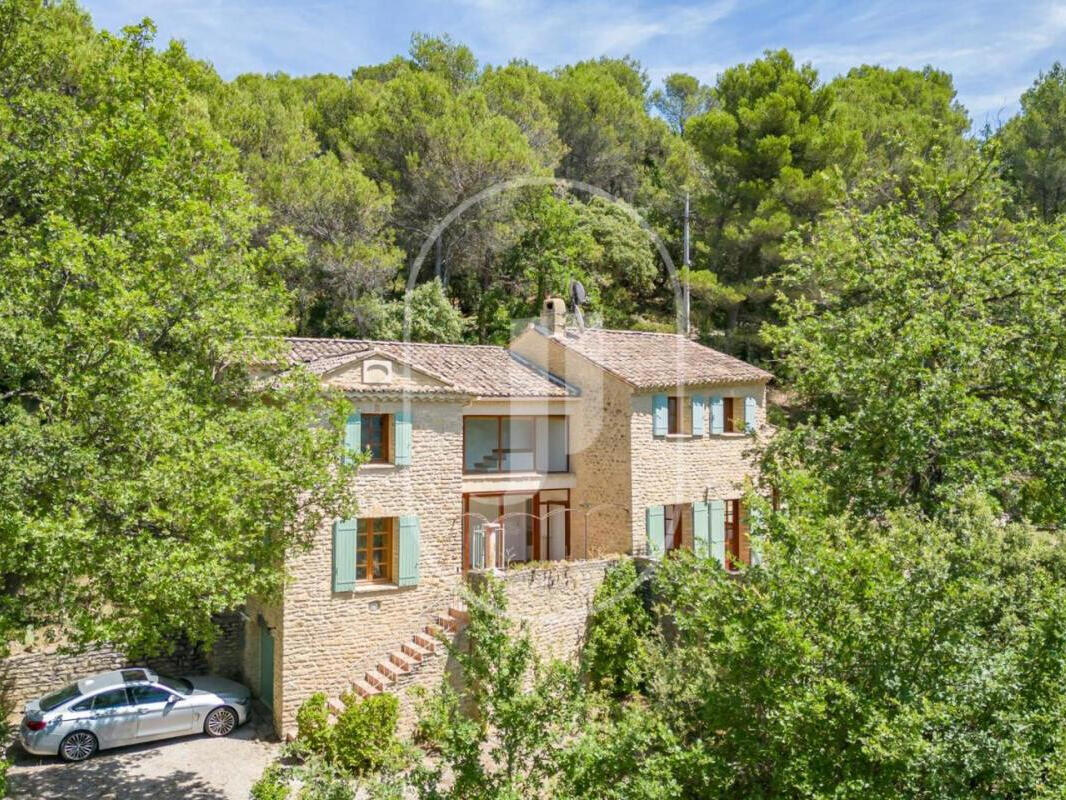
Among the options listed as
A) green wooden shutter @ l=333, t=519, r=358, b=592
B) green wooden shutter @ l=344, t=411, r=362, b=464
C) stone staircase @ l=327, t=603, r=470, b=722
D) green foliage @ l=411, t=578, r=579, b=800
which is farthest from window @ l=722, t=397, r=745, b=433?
green foliage @ l=411, t=578, r=579, b=800

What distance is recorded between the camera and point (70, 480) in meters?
12.3

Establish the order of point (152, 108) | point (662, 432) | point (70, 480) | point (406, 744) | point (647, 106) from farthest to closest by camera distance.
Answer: point (647, 106), point (662, 432), point (152, 108), point (70, 480), point (406, 744)

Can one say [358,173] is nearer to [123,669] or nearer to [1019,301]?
[123,669]

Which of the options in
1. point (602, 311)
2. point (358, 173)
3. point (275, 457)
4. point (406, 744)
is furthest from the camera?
point (602, 311)

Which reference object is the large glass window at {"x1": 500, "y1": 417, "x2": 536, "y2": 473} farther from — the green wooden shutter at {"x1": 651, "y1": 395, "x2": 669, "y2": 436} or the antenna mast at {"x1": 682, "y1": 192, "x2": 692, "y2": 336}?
the antenna mast at {"x1": 682, "y1": 192, "x2": 692, "y2": 336}

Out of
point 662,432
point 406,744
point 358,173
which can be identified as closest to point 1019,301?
point 662,432

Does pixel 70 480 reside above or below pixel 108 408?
below

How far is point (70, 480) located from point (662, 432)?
51.4ft

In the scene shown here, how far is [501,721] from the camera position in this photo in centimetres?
995

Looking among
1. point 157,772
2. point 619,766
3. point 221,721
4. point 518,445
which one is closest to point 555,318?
point 518,445

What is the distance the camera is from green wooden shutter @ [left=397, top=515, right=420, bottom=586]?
19641mm

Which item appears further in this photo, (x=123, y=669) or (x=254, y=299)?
(x=123, y=669)

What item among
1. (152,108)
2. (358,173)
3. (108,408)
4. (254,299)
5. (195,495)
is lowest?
(195,495)

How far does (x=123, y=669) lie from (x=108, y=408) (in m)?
9.05
